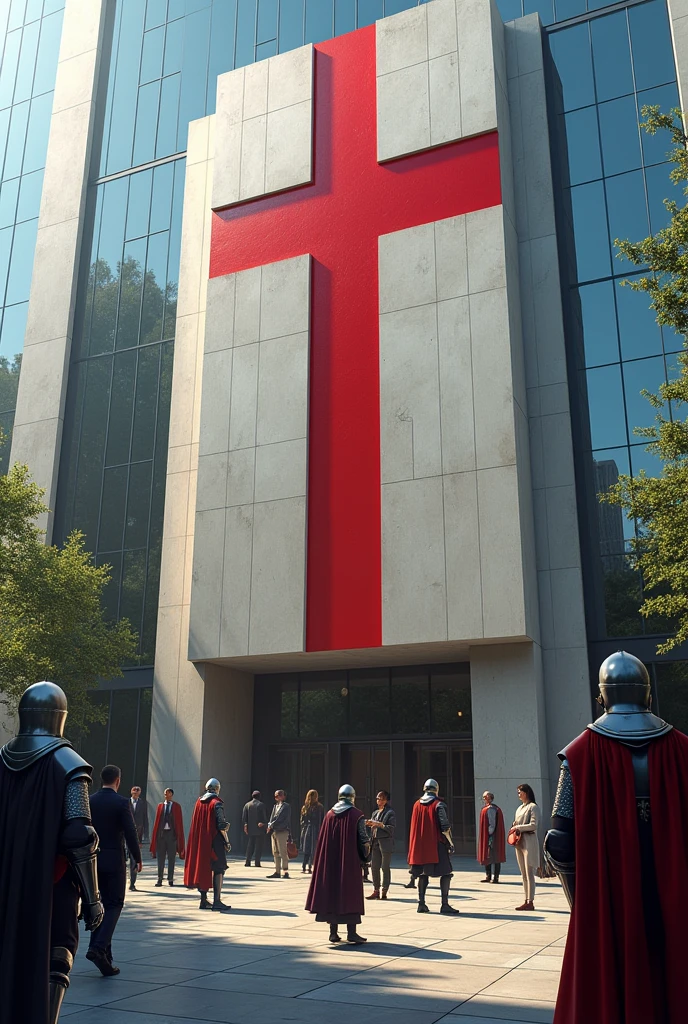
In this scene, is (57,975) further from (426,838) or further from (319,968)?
(426,838)

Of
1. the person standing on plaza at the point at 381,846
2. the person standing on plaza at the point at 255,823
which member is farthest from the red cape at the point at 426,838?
the person standing on plaza at the point at 255,823

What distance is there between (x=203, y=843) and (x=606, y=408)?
52.8ft

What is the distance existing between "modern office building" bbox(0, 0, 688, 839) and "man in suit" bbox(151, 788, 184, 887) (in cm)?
584

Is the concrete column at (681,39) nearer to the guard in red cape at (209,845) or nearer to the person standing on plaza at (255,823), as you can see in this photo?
the person standing on plaza at (255,823)

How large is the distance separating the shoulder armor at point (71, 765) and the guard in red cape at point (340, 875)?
20.4ft

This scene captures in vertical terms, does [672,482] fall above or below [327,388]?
below

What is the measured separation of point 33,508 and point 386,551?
934cm

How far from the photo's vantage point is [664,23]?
2589cm

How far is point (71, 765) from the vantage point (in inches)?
219

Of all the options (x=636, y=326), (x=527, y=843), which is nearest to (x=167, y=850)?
(x=527, y=843)

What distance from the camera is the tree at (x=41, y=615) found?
22562 millimetres

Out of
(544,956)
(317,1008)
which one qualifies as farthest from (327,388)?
(317,1008)

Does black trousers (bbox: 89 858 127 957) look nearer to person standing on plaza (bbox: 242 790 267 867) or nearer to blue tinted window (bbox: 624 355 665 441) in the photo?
person standing on plaza (bbox: 242 790 267 867)

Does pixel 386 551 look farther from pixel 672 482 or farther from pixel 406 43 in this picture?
pixel 406 43
